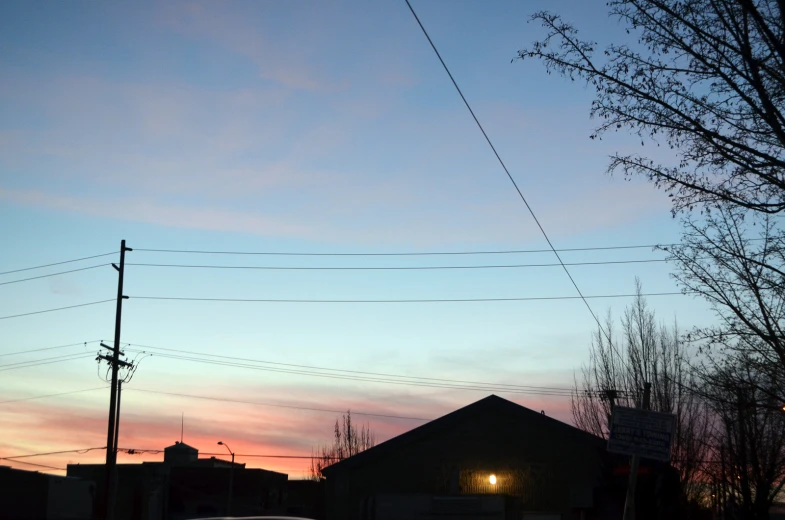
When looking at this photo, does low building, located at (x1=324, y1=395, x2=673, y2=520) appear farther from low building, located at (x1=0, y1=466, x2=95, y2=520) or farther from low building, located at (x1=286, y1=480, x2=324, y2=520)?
low building, located at (x1=286, y1=480, x2=324, y2=520)

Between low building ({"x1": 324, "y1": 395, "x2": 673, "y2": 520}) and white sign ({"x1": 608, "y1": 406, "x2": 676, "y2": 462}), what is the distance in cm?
1383

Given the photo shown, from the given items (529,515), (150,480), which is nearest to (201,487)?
(150,480)

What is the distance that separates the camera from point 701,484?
35438 mm

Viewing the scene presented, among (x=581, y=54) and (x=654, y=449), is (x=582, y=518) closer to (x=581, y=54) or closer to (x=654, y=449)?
(x=654, y=449)

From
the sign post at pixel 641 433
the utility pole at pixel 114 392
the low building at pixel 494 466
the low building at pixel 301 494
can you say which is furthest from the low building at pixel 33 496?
the sign post at pixel 641 433

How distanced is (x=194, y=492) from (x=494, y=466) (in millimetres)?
38048

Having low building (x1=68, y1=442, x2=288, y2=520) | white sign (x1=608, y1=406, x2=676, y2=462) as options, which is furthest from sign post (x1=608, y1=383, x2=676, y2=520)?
low building (x1=68, y1=442, x2=288, y2=520)

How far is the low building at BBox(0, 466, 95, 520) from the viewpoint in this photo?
120 feet

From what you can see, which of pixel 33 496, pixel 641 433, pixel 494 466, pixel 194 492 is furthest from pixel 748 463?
pixel 194 492

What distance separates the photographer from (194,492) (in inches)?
2386

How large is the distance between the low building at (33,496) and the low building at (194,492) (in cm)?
2066

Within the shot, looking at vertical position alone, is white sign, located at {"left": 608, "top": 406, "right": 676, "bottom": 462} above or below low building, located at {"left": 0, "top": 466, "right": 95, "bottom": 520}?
above

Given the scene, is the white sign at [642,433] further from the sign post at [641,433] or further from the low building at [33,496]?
the low building at [33,496]

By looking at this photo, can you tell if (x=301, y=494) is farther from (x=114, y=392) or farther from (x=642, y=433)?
(x=642, y=433)
